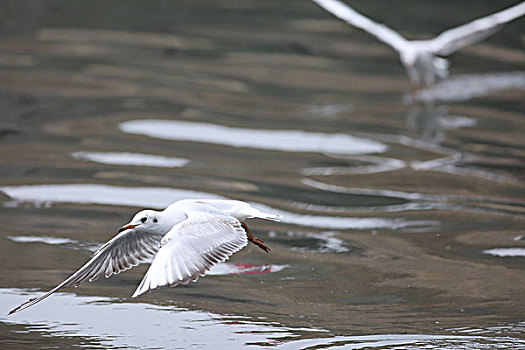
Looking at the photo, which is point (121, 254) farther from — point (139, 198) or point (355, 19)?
point (355, 19)

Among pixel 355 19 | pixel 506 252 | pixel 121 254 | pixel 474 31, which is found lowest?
pixel 506 252

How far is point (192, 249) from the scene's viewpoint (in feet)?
18.4

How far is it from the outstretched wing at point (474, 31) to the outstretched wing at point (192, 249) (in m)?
6.25

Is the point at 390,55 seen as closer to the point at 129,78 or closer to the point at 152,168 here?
the point at 129,78

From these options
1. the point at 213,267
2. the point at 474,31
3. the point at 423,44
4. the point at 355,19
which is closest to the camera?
the point at 213,267

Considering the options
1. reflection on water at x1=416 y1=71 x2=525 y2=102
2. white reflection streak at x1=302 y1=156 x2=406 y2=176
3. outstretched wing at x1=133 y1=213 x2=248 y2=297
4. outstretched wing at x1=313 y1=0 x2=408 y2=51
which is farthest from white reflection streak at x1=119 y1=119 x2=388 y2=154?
outstretched wing at x1=133 y1=213 x2=248 y2=297

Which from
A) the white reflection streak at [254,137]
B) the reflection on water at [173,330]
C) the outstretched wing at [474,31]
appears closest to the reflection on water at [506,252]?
the reflection on water at [173,330]

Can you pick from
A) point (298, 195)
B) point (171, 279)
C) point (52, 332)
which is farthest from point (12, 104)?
point (171, 279)

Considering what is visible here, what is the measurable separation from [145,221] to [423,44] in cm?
714

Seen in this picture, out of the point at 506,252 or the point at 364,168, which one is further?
the point at 364,168

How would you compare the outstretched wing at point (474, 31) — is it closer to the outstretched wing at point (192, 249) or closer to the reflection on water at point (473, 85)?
the reflection on water at point (473, 85)

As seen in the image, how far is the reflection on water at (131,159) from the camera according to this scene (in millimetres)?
9782

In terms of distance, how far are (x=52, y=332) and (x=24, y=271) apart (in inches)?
45.5

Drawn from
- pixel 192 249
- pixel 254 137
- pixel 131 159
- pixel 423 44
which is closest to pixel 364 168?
pixel 254 137
